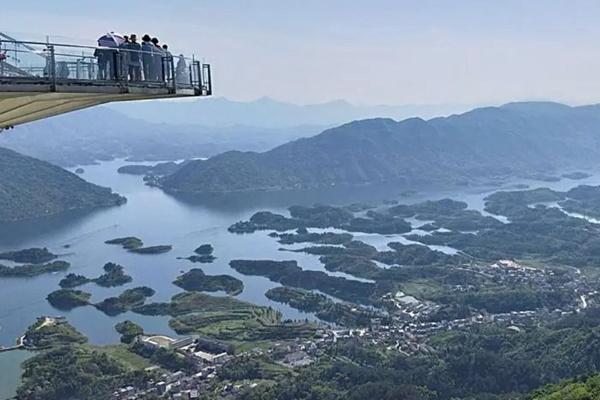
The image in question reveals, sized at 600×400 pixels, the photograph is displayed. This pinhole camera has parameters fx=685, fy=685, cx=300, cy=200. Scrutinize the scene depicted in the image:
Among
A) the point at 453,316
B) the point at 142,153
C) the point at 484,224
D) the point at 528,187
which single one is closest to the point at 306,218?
the point at 484,224

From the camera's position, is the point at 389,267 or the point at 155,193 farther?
the point at 155,193

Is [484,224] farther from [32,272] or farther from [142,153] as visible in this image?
[142,153]

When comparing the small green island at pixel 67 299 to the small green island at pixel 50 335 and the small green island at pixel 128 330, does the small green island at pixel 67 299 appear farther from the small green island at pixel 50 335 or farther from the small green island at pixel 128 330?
the small green island at pixel 128 330

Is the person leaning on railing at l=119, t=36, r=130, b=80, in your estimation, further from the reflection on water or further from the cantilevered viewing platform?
the reflection on water

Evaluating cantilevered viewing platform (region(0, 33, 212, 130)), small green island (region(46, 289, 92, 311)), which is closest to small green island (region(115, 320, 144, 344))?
small green island (region(46, 289, 92, 311))

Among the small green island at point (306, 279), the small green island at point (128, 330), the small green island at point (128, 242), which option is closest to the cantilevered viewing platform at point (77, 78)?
the small green island at point (128, 330)

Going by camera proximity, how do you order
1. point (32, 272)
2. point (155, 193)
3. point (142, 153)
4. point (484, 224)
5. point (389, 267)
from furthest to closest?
point (142, 153)
point (155, 193)
point (484, 224)
point (389, 267)
point (32, 272)
